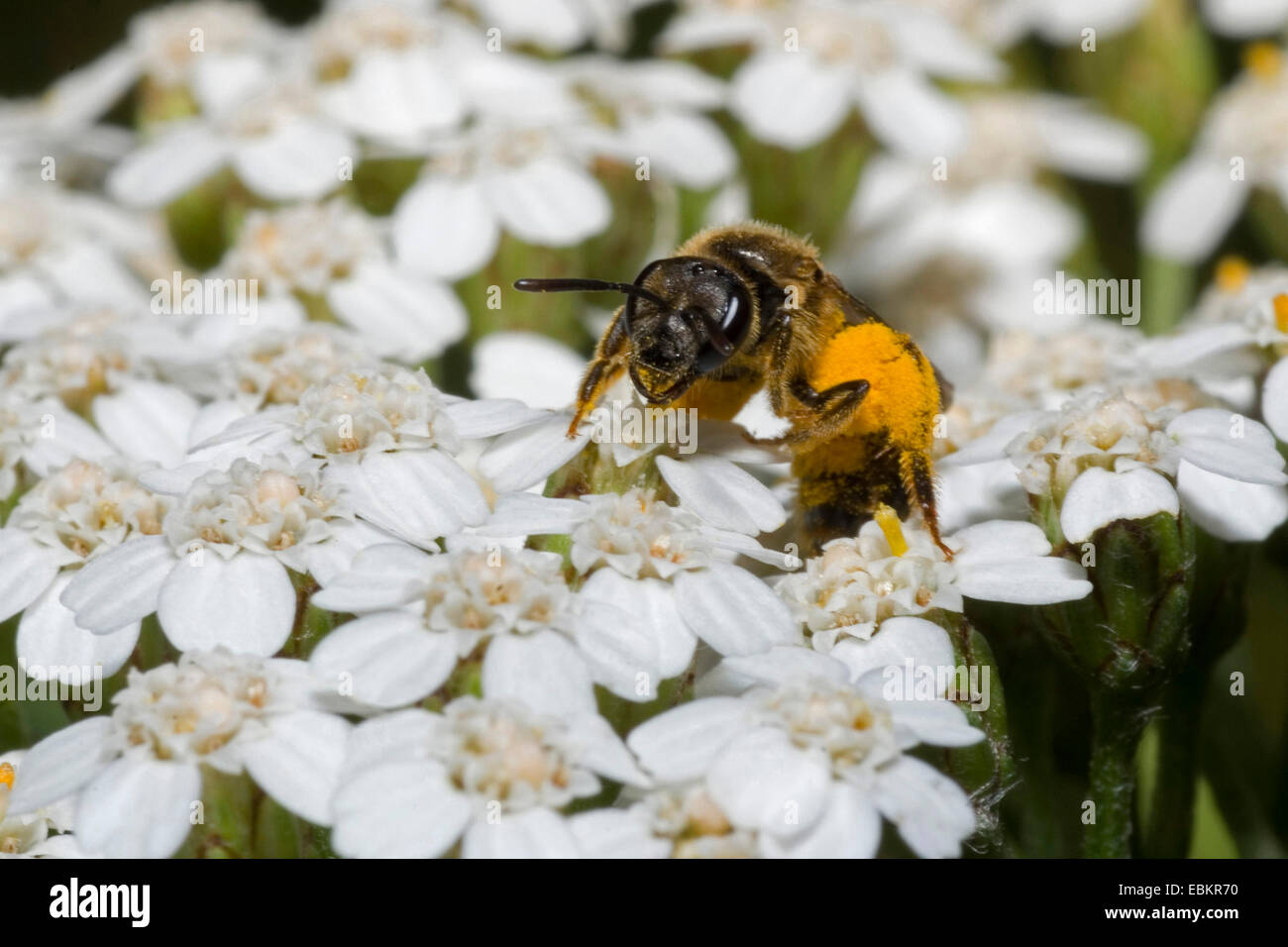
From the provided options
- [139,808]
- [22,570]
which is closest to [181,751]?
[139,808]

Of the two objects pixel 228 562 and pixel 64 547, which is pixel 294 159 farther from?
pixel 228 562

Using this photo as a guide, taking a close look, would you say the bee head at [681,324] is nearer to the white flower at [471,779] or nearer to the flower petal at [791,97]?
the white flower at [471,779]

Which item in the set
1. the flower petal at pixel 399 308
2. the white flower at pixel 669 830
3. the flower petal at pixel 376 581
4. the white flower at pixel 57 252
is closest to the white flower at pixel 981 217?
the flower petal at pixel 399 308

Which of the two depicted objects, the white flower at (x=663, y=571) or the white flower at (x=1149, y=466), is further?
the white flower at (x=1149, y=466)

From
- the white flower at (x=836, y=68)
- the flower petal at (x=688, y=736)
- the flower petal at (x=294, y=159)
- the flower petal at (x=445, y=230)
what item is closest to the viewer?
the flower petal at (x=688, y=736)

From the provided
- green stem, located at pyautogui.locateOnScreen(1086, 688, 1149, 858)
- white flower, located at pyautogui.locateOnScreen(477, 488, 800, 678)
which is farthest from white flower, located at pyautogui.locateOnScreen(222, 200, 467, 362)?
green stem, located at pyautogui.locateOnScreen(1086, 688, 1149, 858)

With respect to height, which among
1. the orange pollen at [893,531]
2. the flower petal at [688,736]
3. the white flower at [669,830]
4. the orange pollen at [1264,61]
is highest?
the orange pollen at [1264,61]

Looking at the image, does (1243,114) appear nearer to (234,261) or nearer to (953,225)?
(953,225)
